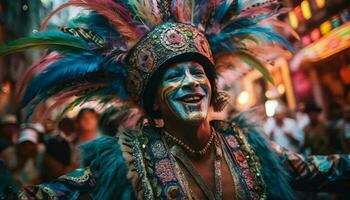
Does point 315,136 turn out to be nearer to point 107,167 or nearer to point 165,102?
point 165,102

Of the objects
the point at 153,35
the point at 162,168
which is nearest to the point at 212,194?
the point at 162,168

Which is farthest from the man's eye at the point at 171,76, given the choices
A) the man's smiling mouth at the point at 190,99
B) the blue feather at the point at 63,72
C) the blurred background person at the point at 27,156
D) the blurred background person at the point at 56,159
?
the blurred background person at the point at 27,156

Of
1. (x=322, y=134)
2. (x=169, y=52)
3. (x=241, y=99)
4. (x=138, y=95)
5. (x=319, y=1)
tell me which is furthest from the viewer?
(x=241, y=99)

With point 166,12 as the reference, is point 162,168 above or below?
below

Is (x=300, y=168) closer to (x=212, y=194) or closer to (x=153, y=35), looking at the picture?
(x=212, y=194)

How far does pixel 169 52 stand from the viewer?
7.67 feet

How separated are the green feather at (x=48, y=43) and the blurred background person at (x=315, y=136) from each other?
430 centimetres

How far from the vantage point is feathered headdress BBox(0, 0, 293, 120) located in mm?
2355

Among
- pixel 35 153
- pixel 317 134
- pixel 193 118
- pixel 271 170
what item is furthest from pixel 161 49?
pixel 317 134

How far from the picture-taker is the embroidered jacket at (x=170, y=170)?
2162mm

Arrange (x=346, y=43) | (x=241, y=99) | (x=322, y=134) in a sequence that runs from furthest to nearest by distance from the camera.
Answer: (x=241, y=99)
(x=346, y=43)
(x=322, y=134)

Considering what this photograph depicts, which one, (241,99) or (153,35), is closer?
(153,35)

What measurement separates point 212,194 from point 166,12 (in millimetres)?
1197

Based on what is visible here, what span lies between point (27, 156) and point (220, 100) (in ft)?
9.05
